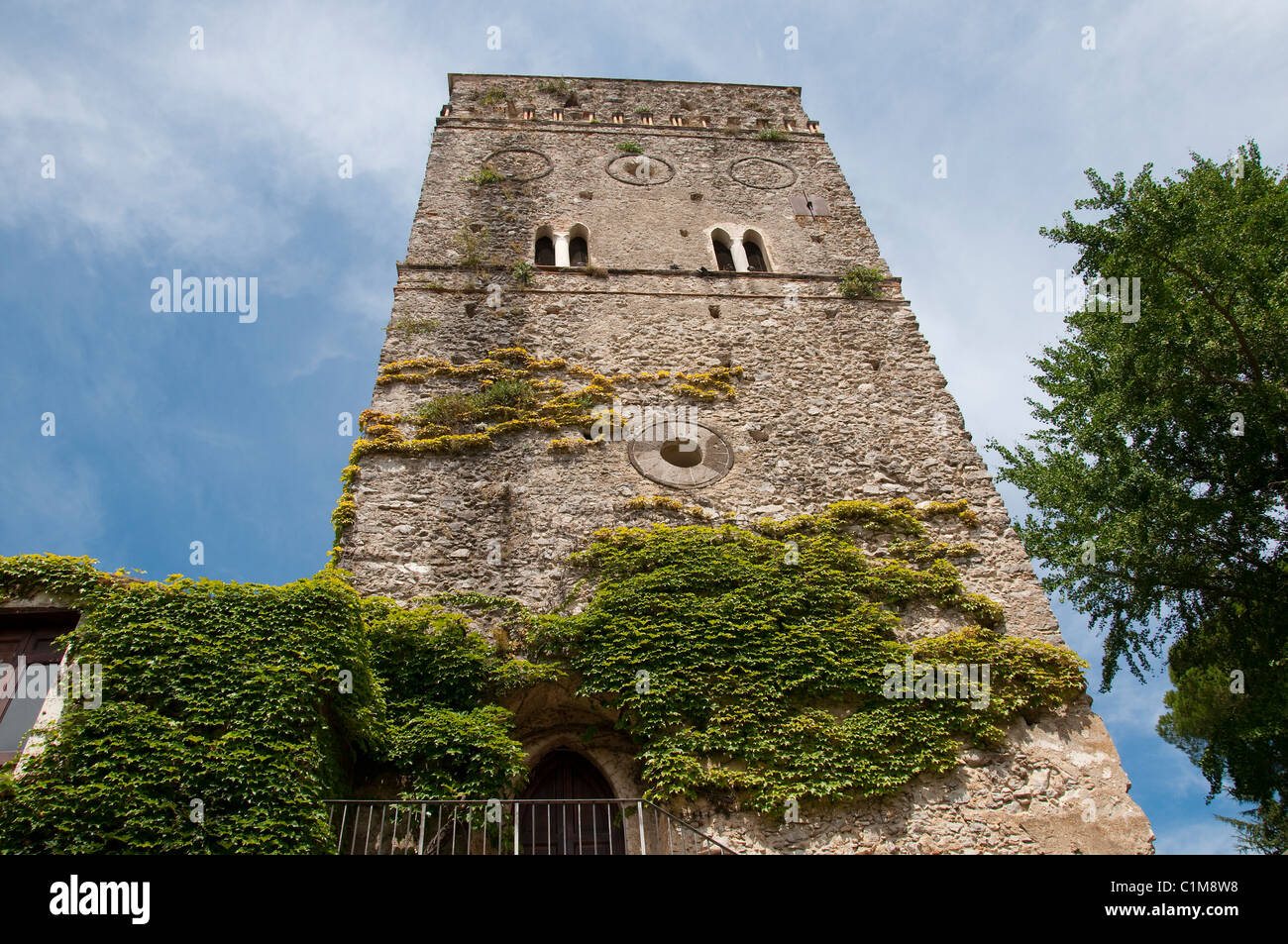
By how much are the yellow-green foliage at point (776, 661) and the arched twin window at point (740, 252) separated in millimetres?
6394

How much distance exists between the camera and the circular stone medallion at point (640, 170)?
17.2 metres

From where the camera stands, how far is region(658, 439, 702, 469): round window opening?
37.6ft

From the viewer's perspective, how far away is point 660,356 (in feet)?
→ 42.5

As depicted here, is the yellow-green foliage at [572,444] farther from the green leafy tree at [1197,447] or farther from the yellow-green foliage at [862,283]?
the green leafy tree at [1197,447]

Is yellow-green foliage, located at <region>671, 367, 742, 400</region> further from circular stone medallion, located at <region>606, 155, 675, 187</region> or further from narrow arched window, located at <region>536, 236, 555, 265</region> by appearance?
circular stone medallion, located at <region>606, 155, 675, 187</region>

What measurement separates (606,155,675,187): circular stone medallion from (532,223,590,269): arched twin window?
6.66 feet

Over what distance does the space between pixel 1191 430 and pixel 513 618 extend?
10594 millimetres

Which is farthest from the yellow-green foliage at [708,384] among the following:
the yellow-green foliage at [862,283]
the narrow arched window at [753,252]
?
the narrow arched window at [753,252]

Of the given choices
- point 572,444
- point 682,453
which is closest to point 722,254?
point 682,453

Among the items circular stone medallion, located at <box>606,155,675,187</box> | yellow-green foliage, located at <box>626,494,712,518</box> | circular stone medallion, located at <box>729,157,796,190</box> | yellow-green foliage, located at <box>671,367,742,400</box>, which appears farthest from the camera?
circular stone medallion, located at <box>729,157,796,190</box>

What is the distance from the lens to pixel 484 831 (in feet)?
24.6

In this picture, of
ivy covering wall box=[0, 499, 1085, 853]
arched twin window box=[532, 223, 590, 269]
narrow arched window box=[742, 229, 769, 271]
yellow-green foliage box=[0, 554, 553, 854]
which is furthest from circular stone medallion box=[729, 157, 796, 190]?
yellow-green foliage box=[0, 554, 553, 854]
